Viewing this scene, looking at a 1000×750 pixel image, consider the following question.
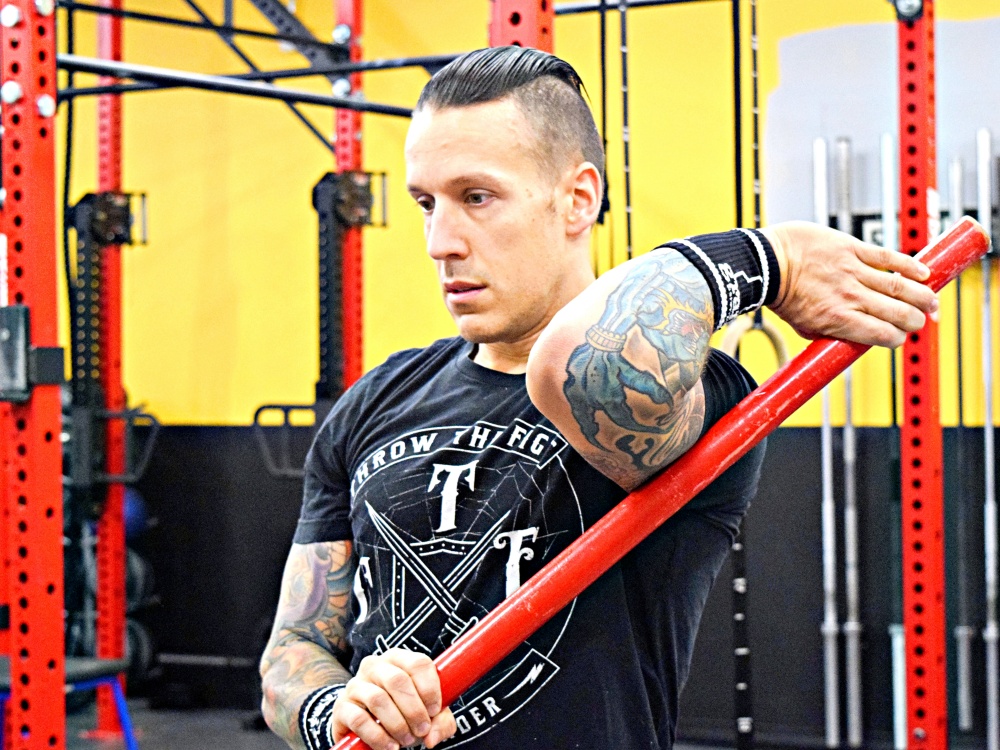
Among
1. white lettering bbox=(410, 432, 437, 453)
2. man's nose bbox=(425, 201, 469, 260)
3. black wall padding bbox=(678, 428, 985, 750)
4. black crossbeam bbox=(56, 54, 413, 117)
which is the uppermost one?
black crossbeam bbox=(56, 54, 413, 117)

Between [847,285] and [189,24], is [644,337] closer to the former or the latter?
[847,285]

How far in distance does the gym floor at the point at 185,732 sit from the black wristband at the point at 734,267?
3.77 meters

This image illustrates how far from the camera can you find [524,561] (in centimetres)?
124

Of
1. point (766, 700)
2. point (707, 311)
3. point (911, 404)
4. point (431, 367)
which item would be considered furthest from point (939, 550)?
point (766, 700)

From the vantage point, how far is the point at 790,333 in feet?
14.6

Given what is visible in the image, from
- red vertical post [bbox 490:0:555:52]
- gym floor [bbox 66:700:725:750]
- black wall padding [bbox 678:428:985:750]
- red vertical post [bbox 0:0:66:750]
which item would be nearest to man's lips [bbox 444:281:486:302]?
red vertical post [bbox 490:0:555:52]

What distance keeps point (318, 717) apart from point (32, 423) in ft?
4.17

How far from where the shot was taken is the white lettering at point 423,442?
1.32 meters

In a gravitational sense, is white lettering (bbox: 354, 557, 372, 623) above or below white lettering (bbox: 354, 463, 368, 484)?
below

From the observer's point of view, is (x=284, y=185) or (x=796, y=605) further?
(x=284, y=185)

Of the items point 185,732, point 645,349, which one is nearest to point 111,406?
point 185,732

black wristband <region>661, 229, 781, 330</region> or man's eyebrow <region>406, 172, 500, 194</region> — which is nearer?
black wristband <region>661, 229, 781, 330</region>

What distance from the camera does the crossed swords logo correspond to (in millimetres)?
1248

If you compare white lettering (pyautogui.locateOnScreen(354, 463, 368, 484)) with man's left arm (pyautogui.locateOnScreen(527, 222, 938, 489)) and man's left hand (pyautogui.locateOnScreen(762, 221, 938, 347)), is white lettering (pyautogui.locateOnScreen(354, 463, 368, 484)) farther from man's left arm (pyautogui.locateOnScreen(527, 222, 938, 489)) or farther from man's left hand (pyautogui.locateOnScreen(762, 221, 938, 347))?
man's left hand (pyautogui.locateOnScreen(762, 221, 938, 347))
